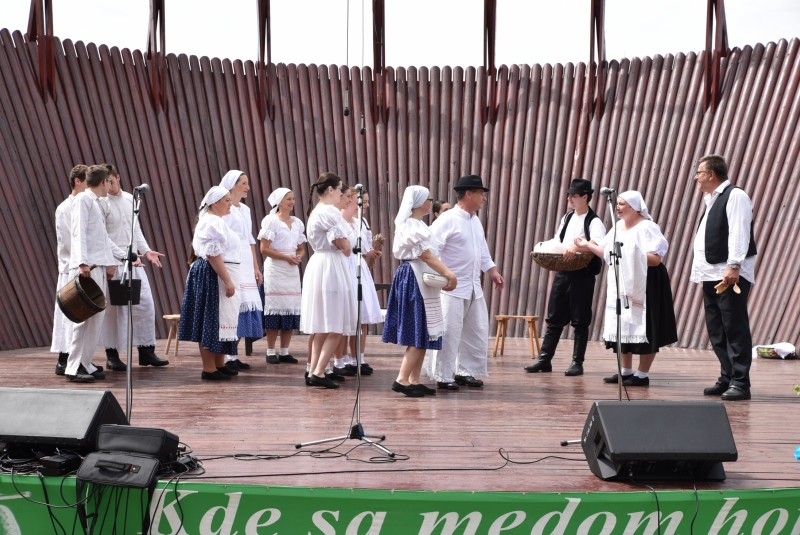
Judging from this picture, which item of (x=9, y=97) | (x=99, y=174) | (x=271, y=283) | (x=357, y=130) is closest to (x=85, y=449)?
(x=99, y=174)

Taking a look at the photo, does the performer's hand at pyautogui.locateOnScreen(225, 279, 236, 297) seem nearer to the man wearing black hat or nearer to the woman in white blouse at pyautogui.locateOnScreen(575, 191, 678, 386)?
the man wearing black hat

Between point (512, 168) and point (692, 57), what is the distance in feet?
7.31

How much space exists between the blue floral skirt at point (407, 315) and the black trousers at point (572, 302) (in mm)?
1777

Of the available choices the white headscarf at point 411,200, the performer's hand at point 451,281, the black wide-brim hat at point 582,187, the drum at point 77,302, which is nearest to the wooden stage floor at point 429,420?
the drum at point 77,302

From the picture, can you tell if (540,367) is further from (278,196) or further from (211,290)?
(211,290)

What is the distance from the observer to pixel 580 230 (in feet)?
23.4

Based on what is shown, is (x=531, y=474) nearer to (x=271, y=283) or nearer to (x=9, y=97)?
(x=271, y=283)

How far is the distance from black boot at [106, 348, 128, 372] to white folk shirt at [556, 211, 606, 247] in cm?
368

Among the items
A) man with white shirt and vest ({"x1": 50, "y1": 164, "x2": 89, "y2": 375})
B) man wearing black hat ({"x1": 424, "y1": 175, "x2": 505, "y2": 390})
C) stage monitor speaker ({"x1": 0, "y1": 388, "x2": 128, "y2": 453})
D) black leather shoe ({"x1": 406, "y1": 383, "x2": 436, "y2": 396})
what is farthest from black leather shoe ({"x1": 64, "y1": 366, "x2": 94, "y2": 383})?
stage monitor speaker ({"x1": 0, "y1": 388, "x2": 128, "y2": 453})

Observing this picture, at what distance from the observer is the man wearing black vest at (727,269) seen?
5.68 metres

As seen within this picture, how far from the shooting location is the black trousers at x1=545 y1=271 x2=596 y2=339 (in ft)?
23.4

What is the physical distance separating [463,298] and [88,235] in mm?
2717

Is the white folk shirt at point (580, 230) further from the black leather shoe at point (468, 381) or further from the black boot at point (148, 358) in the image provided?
the black boot at point (148, 358)

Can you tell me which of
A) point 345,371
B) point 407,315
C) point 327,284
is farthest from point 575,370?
point 327,284
